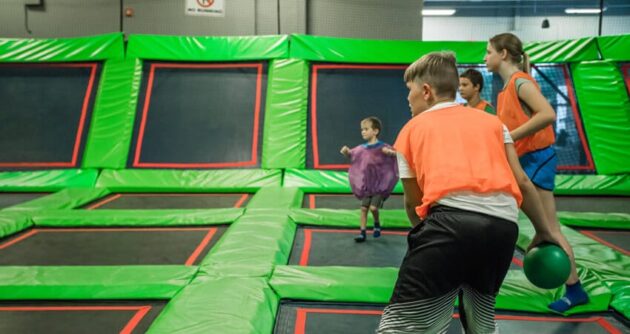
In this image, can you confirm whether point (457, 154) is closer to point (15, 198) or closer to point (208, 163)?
point (208, 163)

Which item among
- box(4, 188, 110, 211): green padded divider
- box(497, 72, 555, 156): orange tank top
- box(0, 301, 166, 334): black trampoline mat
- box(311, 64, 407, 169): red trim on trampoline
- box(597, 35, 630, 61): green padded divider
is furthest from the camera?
box(597, 35, 630, 61): green padded divider

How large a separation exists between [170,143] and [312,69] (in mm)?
1757

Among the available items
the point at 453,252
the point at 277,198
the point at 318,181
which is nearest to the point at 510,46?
Answer: the point at 453,252

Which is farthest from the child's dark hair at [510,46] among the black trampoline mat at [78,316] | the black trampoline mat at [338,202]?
the black trampoline mat at [338,202]

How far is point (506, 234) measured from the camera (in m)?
1.18

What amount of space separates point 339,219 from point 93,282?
5.75ft

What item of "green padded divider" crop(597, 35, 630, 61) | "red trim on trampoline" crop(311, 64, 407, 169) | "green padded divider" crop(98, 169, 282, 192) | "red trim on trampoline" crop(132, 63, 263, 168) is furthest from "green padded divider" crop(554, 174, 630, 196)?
"red trim on trampoline" crop(132, 63, 263, 168)

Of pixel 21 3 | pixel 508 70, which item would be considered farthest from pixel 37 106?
pixel 508 70

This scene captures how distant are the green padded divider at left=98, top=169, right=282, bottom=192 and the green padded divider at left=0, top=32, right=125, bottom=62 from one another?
4.80ft

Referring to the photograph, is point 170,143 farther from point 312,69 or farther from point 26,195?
point 312,69

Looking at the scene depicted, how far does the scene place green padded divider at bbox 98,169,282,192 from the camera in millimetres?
4695

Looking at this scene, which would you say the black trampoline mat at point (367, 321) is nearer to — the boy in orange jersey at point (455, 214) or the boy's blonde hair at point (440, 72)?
the boy in orange jersey at point (455, 214)

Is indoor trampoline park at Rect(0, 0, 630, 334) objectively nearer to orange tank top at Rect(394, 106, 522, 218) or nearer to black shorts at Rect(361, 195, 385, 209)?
black shorts at Rect(361, 195, 385, 209)

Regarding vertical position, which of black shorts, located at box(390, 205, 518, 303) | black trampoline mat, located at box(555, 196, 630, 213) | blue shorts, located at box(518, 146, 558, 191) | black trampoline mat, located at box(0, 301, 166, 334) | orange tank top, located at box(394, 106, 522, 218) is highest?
orange tank top, located at box(394, 106, 522, 218)
